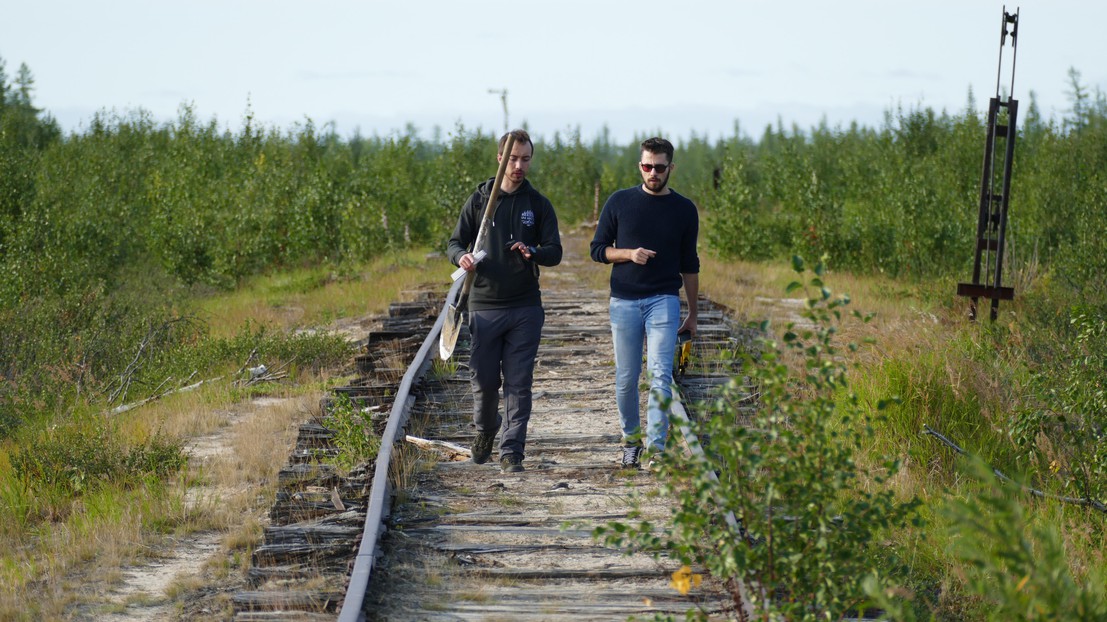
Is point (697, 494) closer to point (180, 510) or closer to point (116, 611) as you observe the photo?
point (116, 611)

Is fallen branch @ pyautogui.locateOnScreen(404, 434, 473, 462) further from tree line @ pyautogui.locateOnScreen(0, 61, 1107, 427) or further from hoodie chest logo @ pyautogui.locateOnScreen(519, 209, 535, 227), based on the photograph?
tree line @ pyautogui.locateOnScreen(0, 61, 1107, 427)

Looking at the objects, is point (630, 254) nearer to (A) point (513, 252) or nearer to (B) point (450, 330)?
(A) point (513, 252)

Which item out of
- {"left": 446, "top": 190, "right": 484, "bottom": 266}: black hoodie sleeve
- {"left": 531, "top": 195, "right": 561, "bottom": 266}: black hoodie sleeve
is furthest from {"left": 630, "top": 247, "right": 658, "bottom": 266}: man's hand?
{"left": 446, "top": 190, "right": 484, "bottom": 266}: black hoodie sleeve

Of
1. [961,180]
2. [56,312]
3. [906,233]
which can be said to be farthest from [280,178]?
[961,180]

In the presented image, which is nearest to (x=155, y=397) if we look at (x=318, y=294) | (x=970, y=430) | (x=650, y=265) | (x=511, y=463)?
(x=511, y=463)

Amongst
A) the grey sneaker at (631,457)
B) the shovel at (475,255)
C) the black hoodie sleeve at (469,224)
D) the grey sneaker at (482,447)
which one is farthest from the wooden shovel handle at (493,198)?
the grey sneaker at (631,457)

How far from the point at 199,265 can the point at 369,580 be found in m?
17.8

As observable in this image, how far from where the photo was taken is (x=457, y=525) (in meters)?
6.28

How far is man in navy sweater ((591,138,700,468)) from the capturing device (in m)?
6.80

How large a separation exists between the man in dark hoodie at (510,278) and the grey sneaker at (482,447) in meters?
0.21

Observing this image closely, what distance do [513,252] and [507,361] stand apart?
0.72 meters

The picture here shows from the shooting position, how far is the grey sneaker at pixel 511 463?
720 cm

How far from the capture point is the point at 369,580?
5.35 meters

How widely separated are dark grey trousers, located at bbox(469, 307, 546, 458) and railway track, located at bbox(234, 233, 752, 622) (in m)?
0.40
